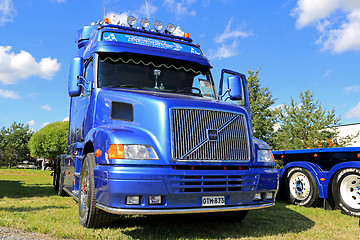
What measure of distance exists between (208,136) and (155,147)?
0.79m

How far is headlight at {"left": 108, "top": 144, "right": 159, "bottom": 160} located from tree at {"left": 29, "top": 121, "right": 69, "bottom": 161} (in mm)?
50324

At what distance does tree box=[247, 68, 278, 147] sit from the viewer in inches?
1062

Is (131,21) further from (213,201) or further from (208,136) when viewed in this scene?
(213,201)

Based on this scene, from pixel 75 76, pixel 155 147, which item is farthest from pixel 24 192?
pixel 155 147

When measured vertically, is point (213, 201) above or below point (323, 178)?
below

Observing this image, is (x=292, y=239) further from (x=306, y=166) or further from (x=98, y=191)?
(x=306, y=166)

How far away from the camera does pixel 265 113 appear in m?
27.5

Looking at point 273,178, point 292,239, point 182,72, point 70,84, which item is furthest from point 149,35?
point 292,239

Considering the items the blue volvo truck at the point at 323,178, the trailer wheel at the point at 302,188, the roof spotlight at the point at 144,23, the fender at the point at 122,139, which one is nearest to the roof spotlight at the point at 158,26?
the roof spotlight at the point at 144,23

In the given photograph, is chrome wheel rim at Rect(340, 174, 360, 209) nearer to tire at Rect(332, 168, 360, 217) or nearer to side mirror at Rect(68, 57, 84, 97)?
tire at Rect(332, 168, 360, 217)

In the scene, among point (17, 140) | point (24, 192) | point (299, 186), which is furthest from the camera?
point (17, 140)

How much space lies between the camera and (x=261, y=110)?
27.6 meters

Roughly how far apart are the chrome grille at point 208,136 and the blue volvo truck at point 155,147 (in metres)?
0.01

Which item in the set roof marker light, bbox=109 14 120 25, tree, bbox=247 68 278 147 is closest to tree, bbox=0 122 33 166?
tree, bbox=247 68 278 147
